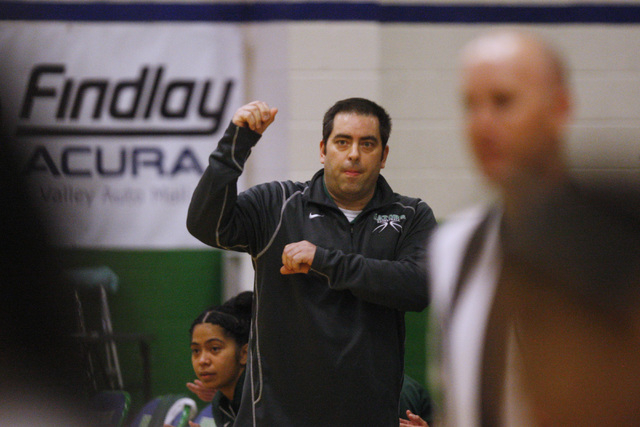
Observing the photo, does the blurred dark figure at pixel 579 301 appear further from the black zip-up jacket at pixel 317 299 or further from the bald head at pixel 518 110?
the black zip-up jacket at pixel 317 299

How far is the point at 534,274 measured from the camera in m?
1.14

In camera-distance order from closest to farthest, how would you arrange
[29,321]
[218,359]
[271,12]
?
1. [29,321]
2. [218,359]
3. [271,12]

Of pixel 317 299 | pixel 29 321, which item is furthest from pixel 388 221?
pixel 29 321

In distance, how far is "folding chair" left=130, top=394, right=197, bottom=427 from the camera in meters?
4.38

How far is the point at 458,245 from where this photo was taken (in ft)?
4.63

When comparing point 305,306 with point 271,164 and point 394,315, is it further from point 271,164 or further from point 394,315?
point 271,164

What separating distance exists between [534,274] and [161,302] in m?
4.17

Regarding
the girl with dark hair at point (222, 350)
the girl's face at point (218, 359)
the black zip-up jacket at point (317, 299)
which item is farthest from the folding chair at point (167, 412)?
the black zip-up jacket at point (317, 299)

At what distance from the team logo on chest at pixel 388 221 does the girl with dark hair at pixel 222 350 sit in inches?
41.8

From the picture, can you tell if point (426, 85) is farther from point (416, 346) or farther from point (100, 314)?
point (100, 314)

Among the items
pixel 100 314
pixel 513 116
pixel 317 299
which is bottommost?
pixel 100 314

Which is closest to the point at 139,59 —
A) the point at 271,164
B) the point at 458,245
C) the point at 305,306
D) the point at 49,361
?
the point at 271,164

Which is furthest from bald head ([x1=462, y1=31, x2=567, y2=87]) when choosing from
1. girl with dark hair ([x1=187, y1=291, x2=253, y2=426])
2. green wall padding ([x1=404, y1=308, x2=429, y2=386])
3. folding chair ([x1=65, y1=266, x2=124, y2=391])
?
folding chair ([x1=65, y1=266, x2=124, y2=391])

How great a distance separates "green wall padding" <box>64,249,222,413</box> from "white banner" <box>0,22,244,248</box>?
0.35 ft
